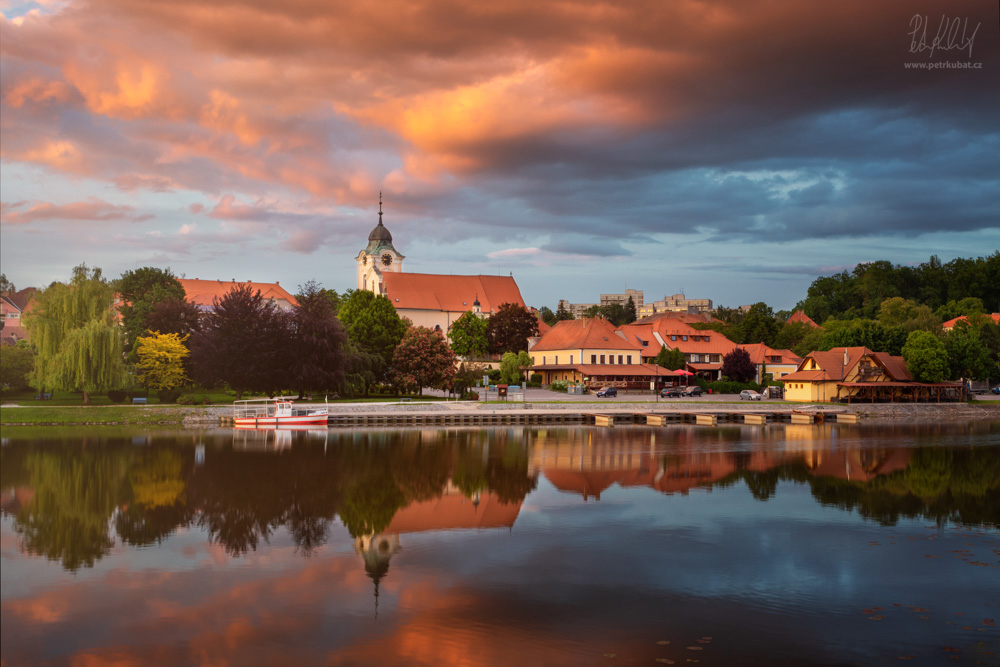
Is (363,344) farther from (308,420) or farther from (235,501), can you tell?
(235,501)

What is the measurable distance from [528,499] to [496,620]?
11.3 m

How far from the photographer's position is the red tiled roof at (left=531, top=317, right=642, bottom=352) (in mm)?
81000

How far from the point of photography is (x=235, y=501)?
75.9ft

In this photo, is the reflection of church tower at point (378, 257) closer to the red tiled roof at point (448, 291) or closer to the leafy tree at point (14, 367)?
the red tiled roof at point (448, 291)

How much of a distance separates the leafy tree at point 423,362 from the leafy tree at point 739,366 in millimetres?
30189

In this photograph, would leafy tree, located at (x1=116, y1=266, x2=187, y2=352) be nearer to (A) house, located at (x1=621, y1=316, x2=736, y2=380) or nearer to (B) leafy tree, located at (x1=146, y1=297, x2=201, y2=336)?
(B) leafy tree, located at (x1=146, y1=297, x2=201, y2=336)

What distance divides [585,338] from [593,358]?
7.67ft

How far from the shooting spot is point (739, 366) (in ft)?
253

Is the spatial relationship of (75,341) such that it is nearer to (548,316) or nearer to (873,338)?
(873,338)

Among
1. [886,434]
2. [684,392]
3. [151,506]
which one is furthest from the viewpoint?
[684,392]

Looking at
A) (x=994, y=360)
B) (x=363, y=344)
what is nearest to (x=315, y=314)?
(x=363, y=344)

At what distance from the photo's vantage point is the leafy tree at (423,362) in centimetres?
6144

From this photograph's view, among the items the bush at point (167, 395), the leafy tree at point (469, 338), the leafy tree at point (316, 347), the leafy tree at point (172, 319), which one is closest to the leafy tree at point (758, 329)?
the leafy tree at point (469, 338)

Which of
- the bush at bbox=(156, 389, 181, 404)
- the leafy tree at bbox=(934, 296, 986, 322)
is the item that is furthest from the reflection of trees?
the leafy tree at bbox=(934, 296, 986, 322)
